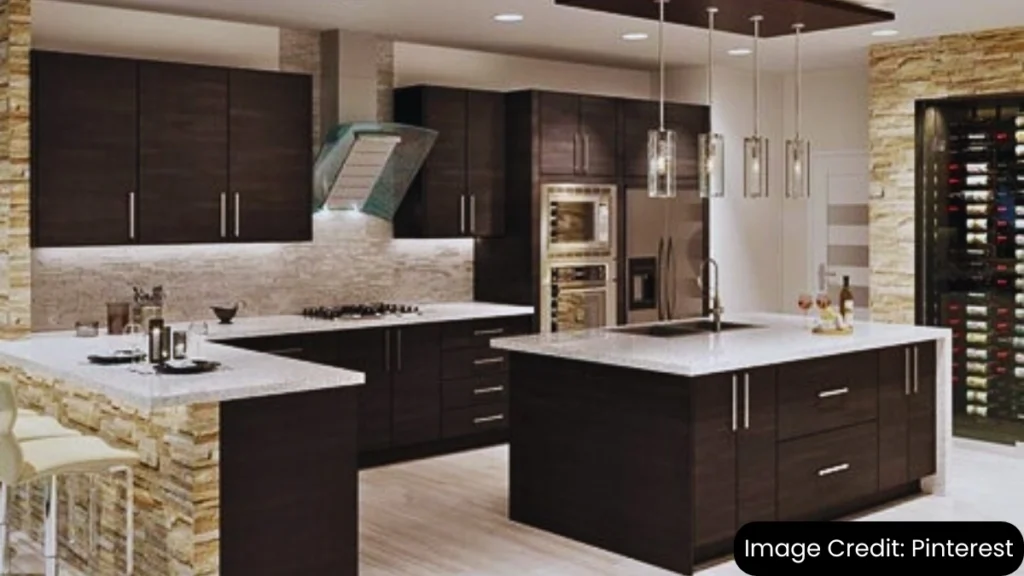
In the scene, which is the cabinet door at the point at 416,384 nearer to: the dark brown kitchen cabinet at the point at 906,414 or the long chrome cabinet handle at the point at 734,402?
the long chrome cabinet handle at the point at 734,402

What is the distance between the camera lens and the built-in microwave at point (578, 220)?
751 cm

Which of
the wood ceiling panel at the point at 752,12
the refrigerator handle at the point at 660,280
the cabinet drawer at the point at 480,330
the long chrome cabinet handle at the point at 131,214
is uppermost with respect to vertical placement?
the wood ceiling panel at the point at 752,12

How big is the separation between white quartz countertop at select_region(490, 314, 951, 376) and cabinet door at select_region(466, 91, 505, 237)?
2006 millimetres

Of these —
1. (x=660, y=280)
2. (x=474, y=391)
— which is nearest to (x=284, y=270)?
(x=474, y=391)

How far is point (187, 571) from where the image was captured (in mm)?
3857

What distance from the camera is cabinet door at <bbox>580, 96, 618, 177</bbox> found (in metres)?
7.70

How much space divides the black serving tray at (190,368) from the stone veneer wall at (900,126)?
505 cm

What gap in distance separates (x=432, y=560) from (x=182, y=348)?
1413mm

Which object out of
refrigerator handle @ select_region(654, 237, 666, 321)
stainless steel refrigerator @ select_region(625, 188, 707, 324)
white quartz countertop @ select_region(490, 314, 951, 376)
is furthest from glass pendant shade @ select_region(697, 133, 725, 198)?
refrigerator handle @ select_region(654, 237, 666, 321)

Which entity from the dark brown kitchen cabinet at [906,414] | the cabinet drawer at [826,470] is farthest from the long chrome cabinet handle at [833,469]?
the dark brown kitchen cabinet at [906,414]

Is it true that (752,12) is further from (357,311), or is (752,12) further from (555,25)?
(357,311)

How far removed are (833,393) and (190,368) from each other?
297 centimetres

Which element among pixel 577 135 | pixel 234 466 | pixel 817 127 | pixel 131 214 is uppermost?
pixel 817 127

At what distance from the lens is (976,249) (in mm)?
7285
